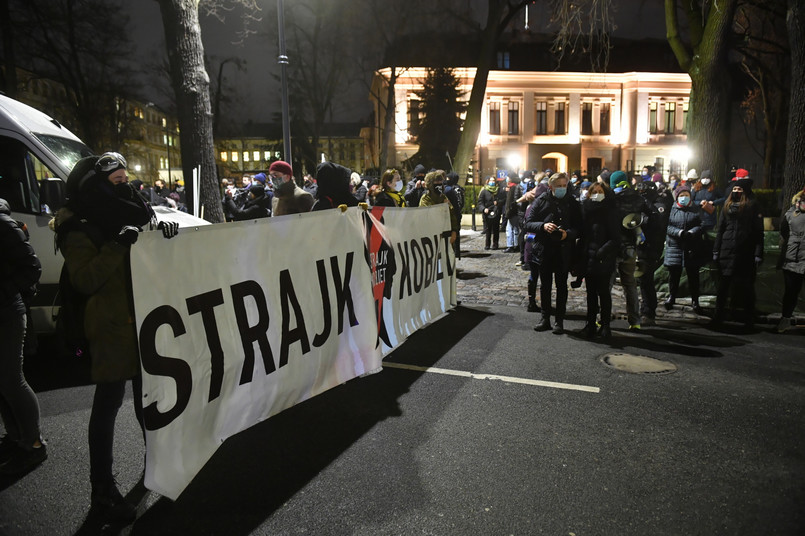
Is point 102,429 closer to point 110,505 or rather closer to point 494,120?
point 110,505

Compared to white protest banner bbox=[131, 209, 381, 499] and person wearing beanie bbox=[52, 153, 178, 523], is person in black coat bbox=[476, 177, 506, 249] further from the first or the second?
person wearing beanie bbox=[52, 153, 178, 523]

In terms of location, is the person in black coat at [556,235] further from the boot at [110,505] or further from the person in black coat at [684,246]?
the boot at [110,505]

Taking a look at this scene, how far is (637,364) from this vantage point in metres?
5.68

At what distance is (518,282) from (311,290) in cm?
682

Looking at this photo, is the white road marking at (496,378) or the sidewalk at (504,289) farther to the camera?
the sidewalk at (504,289)

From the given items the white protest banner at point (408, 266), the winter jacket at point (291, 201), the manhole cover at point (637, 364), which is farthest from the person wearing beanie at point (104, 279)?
the manhole cover at point (637, 364)

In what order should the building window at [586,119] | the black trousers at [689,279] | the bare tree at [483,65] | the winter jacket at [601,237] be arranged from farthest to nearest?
the building window at [586,119] < the bare tree at [483,65] < the black trousers at [689,279] < the winter jacket at [601,237]

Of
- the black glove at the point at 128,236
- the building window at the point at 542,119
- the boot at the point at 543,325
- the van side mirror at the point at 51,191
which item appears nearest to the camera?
the black glove at the point at 128,236

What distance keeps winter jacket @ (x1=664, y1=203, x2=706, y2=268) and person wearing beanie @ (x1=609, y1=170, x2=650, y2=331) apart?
905 millimetres

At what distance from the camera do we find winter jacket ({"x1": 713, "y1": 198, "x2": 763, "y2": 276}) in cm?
720

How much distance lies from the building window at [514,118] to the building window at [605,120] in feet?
25.7

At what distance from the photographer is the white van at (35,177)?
5902 millimetres

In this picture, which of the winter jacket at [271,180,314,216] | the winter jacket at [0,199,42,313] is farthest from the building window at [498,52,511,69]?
the winter jacket at [0,199,42,313]

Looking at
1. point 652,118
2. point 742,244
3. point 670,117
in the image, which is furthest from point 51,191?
point 670,117
